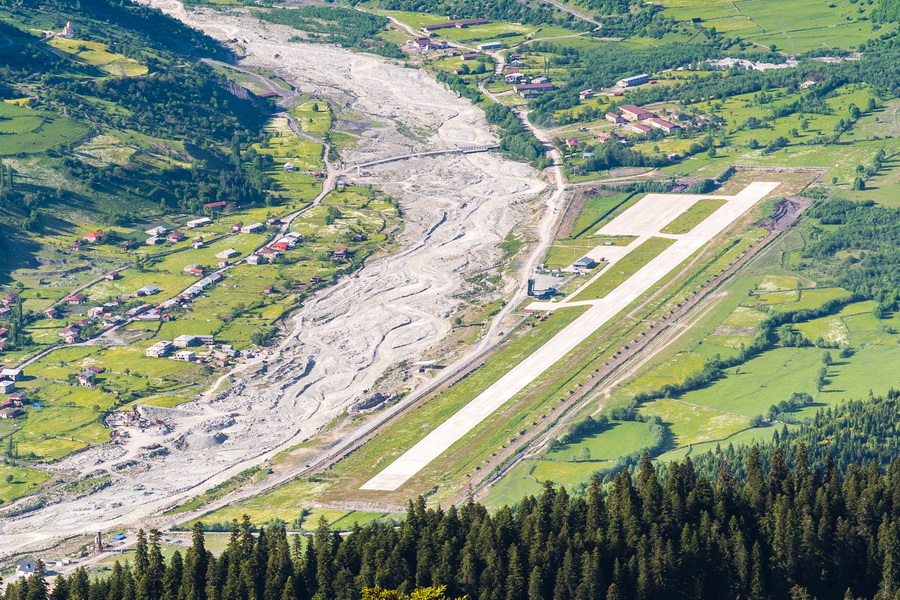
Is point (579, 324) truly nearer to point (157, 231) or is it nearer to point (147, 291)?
point (147, 291)

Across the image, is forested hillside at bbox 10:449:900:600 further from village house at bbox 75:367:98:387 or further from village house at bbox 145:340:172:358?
village house at bbox 145:340:172:358

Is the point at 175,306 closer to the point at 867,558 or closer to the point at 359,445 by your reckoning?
the point at 359,445

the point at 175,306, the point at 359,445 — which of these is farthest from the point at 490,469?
the point at 175,306

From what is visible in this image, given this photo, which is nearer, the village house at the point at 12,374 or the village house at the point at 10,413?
the village house at the point at 10,413

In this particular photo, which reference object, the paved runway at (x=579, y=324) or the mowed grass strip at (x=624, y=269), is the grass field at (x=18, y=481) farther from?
the mowed grass strip at (x=624, y=269)

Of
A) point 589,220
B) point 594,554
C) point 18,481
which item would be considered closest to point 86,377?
point 18,481

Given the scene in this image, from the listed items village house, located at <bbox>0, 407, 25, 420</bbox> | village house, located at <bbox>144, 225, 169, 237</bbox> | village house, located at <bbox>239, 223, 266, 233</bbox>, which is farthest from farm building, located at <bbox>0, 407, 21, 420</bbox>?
village house, located at <bbox>239, 223, 266, 233</bbox>

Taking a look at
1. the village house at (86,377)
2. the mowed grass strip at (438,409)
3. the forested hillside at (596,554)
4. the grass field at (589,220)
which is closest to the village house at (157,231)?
the village house at (86,377)
